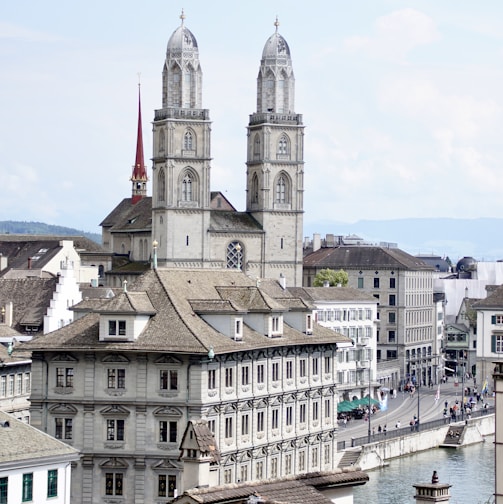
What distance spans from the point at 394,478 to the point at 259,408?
2556 centimetres

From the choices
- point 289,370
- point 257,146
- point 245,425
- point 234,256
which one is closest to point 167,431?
point 245,425

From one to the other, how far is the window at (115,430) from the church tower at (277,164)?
96.1 m

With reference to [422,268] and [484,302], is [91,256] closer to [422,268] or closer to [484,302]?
[422,268]

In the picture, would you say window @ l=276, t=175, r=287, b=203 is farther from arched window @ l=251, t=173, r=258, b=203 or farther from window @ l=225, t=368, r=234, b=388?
window @ l=225, t=368, r=234, b=388

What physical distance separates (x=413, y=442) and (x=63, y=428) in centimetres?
4386

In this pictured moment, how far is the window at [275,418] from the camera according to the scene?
8269cm

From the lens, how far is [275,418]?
3270 inches

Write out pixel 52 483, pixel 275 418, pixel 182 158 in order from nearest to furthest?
1. pixel 52 483
2. pixel 275 418
3. pixel 182 158

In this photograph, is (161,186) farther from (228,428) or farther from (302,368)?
(228,428)

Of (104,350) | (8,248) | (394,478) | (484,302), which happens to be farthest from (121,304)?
(8,248)

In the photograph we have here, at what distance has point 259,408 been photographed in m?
81.2

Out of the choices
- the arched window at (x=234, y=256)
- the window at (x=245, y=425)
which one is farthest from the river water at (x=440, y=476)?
the arched window at (x=234, y=256)

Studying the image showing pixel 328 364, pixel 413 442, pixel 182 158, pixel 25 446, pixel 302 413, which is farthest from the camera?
pixel 182 158

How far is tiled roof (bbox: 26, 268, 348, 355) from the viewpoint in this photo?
76.0m
